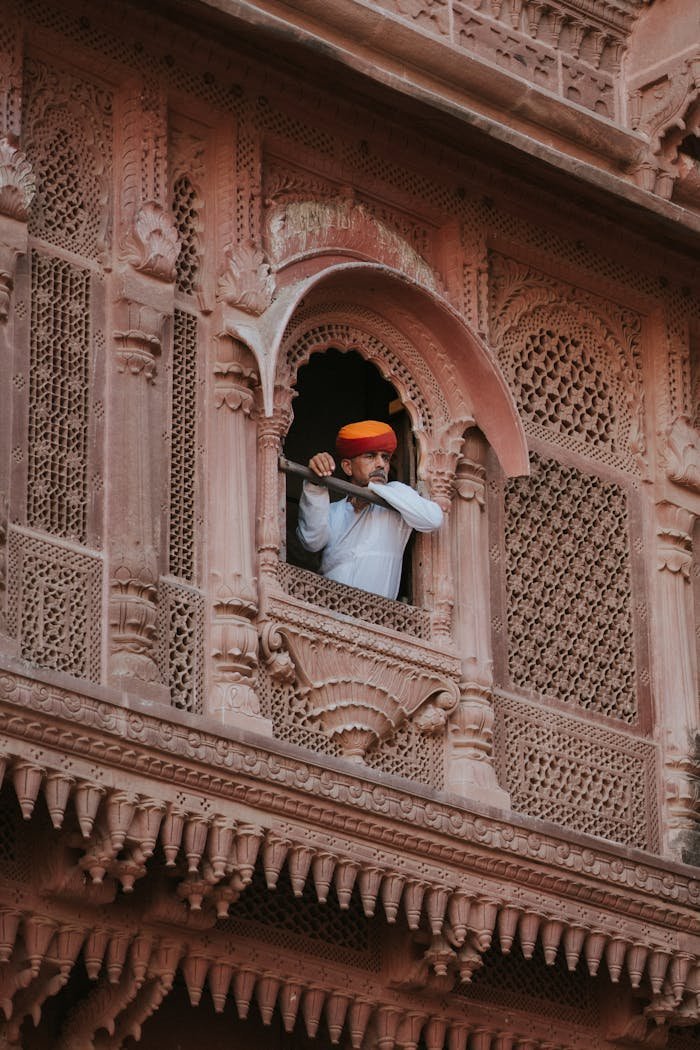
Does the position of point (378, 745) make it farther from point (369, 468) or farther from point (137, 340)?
point (137, 340)

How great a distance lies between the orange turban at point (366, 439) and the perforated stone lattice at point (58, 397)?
4.25 ft

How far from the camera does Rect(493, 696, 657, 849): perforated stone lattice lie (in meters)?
14.0

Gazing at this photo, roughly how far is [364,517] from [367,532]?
0.07 m

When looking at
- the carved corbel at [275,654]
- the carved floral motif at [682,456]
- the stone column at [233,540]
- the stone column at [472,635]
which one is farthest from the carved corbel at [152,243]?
the carved floral motif at [682,456]

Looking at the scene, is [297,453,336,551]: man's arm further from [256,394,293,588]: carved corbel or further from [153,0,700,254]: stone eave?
[153,0,700,254]: stone eave

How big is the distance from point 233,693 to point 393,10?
3.14m

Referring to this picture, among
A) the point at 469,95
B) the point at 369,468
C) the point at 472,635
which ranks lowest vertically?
the point at 472,635

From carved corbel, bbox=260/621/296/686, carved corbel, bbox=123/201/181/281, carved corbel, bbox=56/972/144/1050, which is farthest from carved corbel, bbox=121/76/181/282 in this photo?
carved corbel, bbox=56/972/144/1050

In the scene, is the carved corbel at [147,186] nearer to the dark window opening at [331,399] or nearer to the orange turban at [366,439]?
the orange turban at [366,439]

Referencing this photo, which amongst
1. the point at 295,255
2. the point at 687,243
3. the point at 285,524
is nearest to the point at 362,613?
the point at 285,524

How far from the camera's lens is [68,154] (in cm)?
1345

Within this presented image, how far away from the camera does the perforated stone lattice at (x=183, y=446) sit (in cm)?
1320

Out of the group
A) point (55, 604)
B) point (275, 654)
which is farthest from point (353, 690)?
point (55, 604)

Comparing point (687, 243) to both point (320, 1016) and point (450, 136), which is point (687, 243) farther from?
point (320, 1016)
